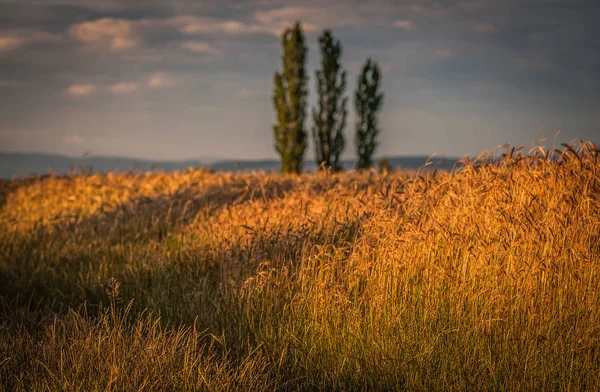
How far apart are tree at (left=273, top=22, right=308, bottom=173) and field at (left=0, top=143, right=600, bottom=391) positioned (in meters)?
17.9

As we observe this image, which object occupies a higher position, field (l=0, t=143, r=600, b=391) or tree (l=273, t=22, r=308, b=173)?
tree (l=273, t=22, r=308, b=173)

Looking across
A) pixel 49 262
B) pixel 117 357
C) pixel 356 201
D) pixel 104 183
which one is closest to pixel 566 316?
pixel 356 201

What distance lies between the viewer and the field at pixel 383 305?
12.0ft

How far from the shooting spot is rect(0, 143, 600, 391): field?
3.67 metres

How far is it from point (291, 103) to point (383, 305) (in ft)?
68.6

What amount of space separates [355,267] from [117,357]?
214cm

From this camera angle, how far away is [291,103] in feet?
80.3

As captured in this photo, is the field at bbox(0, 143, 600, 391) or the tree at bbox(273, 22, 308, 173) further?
the tree at bbox(273, 22, 308, 173)

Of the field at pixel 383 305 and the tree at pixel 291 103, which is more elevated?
the tree at pixel 291 103

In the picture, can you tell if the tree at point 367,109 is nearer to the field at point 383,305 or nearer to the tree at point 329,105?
the tree at point 329,105

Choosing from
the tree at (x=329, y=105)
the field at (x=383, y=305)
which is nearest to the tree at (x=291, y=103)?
the tree at (x=329, y=105)

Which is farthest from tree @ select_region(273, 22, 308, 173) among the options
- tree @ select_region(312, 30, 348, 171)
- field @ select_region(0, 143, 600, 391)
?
field @ select_region(0, 143, 600, 391)

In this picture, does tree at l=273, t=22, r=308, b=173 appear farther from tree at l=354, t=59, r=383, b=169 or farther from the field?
the field

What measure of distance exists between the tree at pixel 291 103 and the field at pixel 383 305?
1786 centimetres
